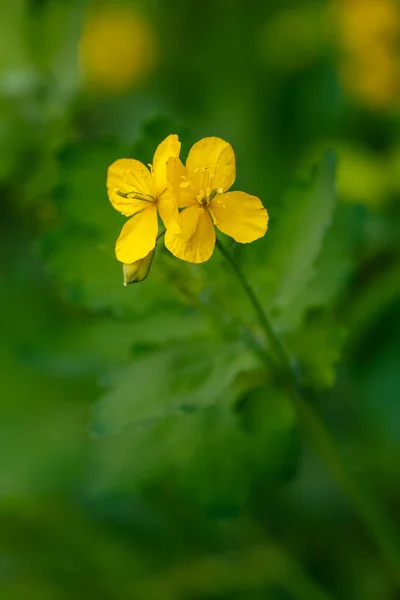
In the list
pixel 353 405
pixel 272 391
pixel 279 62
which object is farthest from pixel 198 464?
pixel 279 62

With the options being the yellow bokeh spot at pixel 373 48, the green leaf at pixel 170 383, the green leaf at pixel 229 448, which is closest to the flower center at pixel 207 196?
the green leaf at pixel 170 383

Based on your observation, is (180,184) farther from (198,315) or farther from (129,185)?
(198,315)

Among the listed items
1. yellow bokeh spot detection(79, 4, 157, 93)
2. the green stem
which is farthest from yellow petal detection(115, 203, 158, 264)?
yellow bokeh spot detection(79, 4, 157, 93)

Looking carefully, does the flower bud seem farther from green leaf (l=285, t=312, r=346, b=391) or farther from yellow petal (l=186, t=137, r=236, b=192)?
green leaf (l=285, t=312, r=346, b=391)

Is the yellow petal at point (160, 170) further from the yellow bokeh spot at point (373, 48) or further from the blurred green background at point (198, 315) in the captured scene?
the yellow bokeh spot at point (373, 48)

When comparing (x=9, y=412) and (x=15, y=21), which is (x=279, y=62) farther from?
(x=9, y=412)

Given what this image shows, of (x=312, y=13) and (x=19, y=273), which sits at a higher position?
(x=312, y=13)
